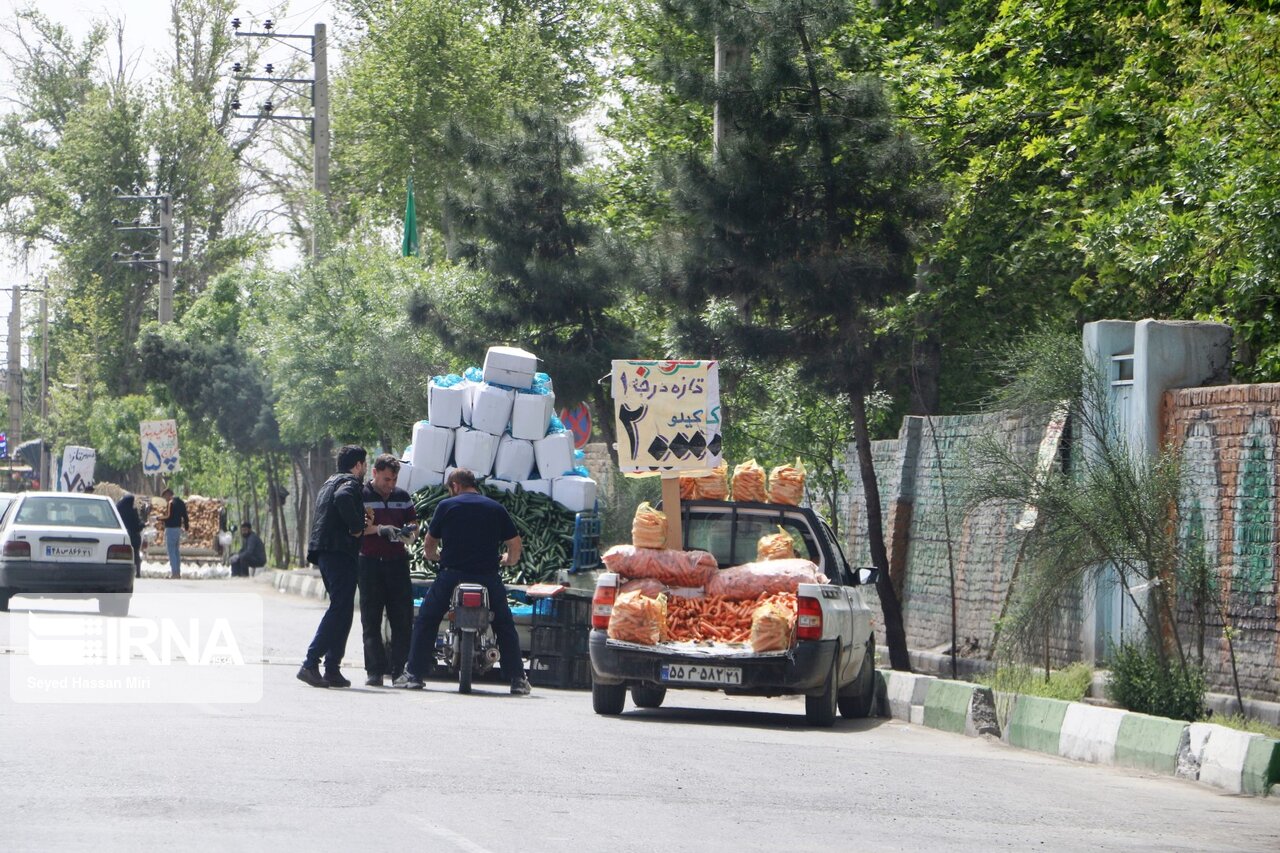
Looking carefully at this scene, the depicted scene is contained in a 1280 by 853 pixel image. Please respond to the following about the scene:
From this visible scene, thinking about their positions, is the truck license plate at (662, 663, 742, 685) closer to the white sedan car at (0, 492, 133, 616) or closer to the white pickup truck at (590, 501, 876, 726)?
the white pickup truck at (590, 501, 876, 726)

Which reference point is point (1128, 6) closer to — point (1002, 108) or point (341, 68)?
point (1002, 108)

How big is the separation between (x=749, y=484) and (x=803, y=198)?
13.6ft

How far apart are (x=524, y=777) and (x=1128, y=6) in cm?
1320

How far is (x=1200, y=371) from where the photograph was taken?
1620 cm

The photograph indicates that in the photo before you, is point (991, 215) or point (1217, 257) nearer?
point (1217, 257)

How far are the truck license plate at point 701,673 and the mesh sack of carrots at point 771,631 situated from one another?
24cm

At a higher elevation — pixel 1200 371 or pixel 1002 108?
pixel 1002 108

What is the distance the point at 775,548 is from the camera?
14555 mm

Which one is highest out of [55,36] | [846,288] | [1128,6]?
[55,36]

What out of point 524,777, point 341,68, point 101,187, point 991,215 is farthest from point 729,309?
point 101,187

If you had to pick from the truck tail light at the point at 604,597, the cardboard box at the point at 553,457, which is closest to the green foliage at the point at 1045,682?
the truck tail light at the point at 604,597

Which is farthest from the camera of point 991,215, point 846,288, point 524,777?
point 991,215

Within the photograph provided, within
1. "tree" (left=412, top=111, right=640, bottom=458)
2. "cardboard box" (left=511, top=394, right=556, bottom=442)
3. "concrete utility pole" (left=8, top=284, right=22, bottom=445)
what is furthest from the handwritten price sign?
"concrete utility pole" (left=8, top=284, right=22, bottom=445)

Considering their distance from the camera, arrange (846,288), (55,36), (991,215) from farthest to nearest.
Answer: (55,36), (991,215), (846,288)
